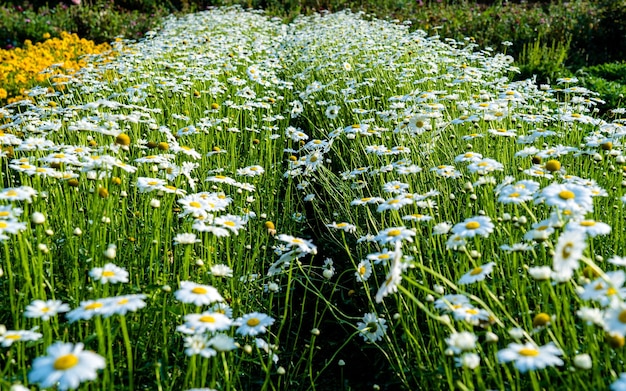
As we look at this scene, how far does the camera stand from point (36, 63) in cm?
662

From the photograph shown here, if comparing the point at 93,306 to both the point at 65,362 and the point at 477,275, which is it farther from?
the point at 477,275

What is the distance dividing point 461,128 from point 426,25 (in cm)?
630

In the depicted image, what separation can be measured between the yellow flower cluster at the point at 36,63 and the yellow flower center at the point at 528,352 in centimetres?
453

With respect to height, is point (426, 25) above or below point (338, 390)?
above

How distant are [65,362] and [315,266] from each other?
1440 millimetres

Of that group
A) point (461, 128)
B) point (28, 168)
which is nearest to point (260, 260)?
point (28, 168)

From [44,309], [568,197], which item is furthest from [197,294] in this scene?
[568,197]

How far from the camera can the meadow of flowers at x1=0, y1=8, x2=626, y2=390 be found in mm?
1493

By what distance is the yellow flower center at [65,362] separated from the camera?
1114 millimetres

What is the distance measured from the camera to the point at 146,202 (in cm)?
267

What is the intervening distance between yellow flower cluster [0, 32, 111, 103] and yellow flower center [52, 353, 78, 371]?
13.7ft

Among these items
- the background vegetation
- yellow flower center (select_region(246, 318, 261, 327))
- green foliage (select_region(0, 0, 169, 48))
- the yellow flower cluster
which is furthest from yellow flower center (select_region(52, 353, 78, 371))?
green foliage (select_region(0, 0, 169, 48))

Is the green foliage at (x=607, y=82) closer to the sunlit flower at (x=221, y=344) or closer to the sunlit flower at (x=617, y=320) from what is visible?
the sunlit flower at (x=617, y=320)

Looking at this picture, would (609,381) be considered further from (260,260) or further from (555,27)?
(555,27)
